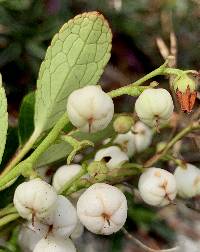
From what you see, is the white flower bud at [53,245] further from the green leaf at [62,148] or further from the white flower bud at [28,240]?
the white flower bud at [28,240]

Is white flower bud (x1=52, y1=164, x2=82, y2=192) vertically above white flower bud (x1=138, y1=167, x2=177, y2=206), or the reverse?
white flower bud (x1=52, y1=164, x2=82, y2=192)

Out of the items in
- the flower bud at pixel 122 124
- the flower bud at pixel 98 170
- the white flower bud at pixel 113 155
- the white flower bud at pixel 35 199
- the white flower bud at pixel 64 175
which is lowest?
the white flower bud at pixel 113 155

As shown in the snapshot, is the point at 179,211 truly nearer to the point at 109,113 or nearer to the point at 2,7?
the point at 2,7

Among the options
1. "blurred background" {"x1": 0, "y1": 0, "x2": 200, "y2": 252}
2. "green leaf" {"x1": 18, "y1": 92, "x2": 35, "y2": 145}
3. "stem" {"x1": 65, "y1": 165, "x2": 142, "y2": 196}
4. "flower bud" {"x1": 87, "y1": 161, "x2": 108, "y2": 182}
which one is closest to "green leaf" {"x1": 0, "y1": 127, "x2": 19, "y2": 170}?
"green leaf" {"x1": 18, "y1": 92, "x2": 35, "y2": 145}

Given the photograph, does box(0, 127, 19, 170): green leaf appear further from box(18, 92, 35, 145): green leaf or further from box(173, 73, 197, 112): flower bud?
box(173, 73, 197, 112): flower bud

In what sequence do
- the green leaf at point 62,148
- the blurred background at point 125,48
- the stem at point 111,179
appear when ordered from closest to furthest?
1. the stem at point 111,179
2. the green leaf at point 62,148
3. the blurred background at point 125,48

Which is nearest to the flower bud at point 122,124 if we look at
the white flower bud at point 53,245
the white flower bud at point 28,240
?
the white flower bud at point 53,245
